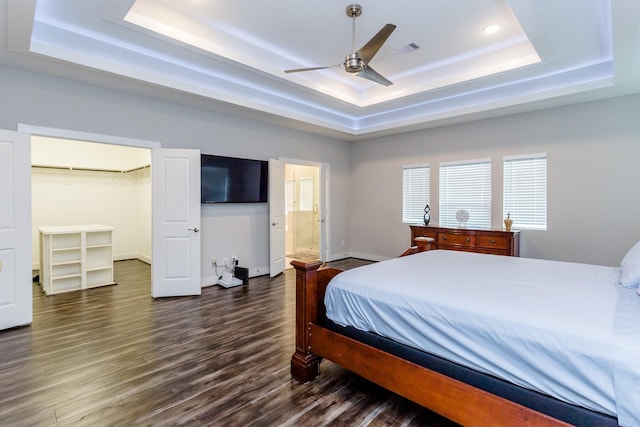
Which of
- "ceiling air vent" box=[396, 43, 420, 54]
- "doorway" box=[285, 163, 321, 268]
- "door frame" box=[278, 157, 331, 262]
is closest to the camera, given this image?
"ceiling air vent" box=[396, 43, 420, 54]

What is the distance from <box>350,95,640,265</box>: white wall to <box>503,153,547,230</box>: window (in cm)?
9

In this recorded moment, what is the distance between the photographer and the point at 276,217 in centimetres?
582

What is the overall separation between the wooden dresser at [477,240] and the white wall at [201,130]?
7.86ft

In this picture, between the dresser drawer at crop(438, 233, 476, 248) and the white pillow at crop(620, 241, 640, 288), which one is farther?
the dresser drawer at crop(438, 233, 476, 248)

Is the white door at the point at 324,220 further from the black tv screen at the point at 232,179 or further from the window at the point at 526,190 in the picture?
the window at the point at 526,190

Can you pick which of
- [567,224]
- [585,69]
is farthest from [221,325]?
[585,69]

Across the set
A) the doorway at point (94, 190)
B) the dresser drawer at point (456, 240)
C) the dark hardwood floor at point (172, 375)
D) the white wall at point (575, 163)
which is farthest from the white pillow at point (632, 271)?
the doorway at point (94, 190)

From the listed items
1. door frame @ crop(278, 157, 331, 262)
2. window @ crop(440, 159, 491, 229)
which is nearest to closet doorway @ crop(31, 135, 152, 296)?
door frame @ crop(278, 157, 331, 262)

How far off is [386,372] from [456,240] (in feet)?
12.7

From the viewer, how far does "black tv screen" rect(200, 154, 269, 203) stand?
5051mm

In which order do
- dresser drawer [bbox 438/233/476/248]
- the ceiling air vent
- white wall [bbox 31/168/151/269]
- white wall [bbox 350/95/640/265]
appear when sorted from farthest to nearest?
1. white wall [bbox 31/168/151/269]
2. dresser drawer [bbox 438/233/476/248]
3. white wall [bbox 350/95/640/265]
4. the ceiling air vent

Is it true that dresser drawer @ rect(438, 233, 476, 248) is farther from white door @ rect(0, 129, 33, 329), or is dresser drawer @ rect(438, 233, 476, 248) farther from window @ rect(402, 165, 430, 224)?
white door @ rect(0, 129, 33, 329)

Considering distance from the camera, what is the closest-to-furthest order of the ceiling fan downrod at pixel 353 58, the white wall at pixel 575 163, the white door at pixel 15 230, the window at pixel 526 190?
the ceiling fan downrod at pixel 353 58
the white door at pixel 15 230
the white wall at pixel 575 163
the window at pixel 526 190

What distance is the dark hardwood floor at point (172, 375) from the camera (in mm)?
2059
